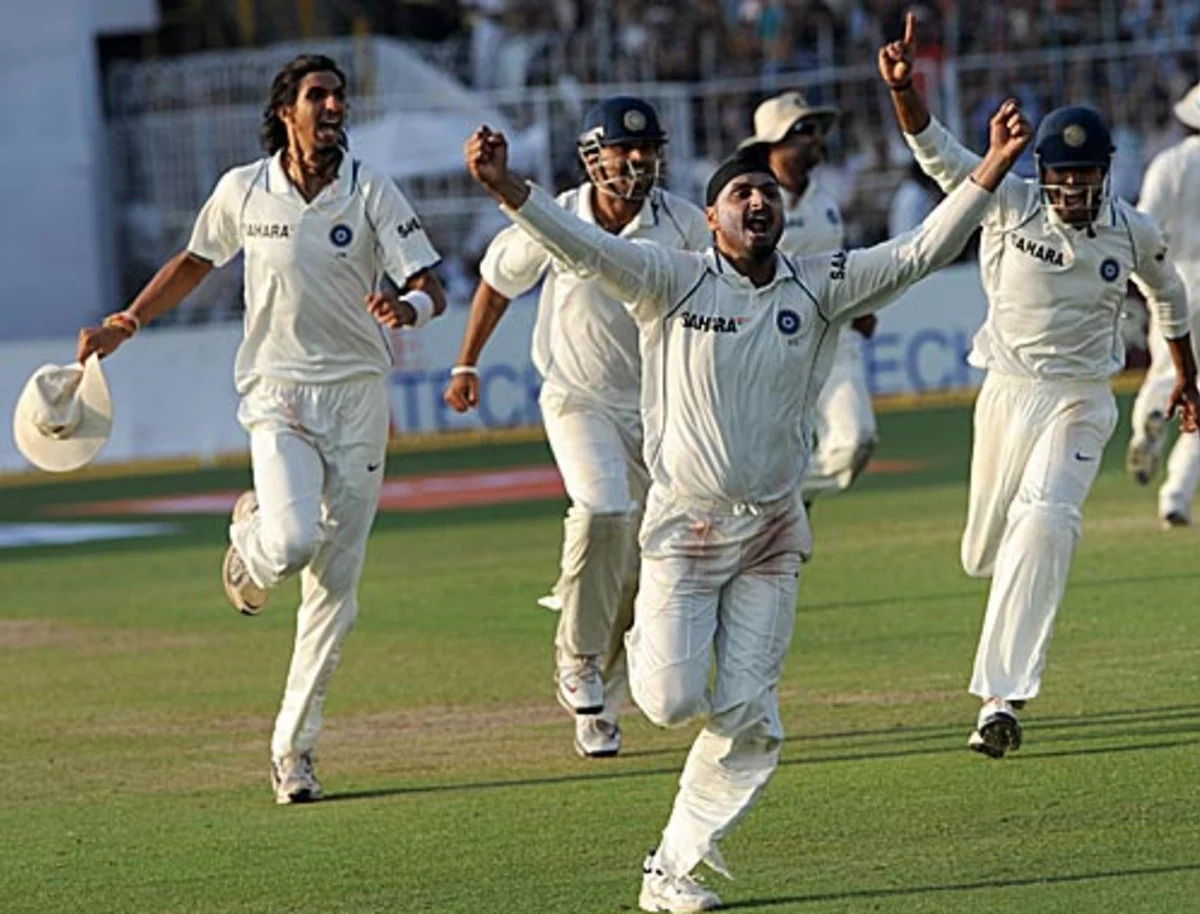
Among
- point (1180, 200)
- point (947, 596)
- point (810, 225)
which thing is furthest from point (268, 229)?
point (1180, 200)

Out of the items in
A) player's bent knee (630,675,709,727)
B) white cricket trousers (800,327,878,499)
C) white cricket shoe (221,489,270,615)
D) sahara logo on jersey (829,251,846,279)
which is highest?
sahara logo on jersey (829,251,846,279)

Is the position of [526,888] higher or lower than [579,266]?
lower

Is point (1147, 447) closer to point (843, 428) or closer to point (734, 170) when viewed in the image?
point (843, 428)

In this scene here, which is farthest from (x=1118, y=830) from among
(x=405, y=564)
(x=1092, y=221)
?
(x=405, y=564)

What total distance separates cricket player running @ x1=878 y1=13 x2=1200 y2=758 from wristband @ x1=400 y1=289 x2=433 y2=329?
185 cm

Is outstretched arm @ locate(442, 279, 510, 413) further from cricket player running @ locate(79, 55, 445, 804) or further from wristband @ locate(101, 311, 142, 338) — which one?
wristband @ locate(101, 311, 142, 338)

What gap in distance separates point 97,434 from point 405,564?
22.7 ft

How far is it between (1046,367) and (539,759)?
2.26 m

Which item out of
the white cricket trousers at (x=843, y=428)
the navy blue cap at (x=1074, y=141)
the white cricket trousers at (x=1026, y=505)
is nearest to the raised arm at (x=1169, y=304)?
the white cricket trousers at (x=1026, y=505)

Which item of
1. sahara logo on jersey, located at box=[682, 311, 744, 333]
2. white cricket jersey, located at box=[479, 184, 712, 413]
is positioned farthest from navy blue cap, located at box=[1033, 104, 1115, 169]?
sahara logo on jersey, located at box=[682, 311, 744, 333]

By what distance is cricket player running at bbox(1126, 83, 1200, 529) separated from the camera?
15938 mm

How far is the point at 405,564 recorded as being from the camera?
17.9 metres

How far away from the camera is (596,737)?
10859 millimetres

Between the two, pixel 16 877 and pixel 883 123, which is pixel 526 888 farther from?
pixel 883 123
